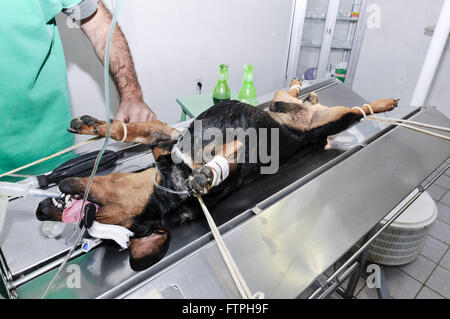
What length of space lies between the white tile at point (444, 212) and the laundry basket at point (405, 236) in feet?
2.10

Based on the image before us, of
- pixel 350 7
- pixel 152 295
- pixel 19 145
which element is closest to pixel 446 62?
pixel 350 7

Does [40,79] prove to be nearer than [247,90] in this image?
Yes

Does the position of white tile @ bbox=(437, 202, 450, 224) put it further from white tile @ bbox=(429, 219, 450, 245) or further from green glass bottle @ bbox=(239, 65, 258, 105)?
green glass bottle @ bbox=(239, 65, 258, 105)

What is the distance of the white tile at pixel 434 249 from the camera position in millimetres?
1979

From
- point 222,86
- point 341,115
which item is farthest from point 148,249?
point 222,86

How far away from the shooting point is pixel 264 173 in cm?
125

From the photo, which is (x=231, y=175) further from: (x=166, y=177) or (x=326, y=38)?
(x=326, y=38)

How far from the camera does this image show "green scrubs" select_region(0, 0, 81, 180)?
3.71ft

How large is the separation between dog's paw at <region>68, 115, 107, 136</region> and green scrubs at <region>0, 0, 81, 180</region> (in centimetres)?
47

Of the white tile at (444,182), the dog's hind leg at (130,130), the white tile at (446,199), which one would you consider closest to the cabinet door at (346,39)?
the white tile at (444,182)

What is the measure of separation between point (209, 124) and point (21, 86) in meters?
0.78

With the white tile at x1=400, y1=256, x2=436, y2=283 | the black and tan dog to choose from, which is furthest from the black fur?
the white tile at x1=400, y1=256, x2=436, y2=283

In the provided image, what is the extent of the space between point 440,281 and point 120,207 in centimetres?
201

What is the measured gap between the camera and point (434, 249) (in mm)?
2029
